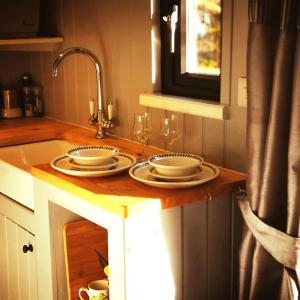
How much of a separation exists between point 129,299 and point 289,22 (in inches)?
36.4

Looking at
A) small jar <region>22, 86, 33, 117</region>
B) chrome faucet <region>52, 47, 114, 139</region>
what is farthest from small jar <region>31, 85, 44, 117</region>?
chrome faucet <region>52, 47, 114, 139</region>

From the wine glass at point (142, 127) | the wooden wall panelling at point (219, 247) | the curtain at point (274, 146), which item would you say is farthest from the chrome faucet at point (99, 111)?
the curtain at point (274, 146)

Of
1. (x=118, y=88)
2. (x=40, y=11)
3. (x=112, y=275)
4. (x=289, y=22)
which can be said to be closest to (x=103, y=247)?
(x=112, y=275)

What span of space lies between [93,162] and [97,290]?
45 cm

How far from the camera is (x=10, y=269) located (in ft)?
8.27

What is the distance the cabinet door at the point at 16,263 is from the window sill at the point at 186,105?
722 mm

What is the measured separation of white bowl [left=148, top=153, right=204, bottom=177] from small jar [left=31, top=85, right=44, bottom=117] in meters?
1.42

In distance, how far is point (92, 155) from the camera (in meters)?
2.16

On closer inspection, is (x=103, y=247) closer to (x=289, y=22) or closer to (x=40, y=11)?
(x=289, y=22)

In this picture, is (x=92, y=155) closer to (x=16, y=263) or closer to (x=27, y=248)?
(x=27, y=248)

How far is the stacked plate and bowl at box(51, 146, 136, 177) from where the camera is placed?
1.98 meters

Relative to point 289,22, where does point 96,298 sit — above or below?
below

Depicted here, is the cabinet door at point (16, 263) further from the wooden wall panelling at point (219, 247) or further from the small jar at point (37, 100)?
the small jar at point (37, 100)

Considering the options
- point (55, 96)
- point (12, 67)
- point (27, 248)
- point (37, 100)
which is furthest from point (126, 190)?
point (12, 67)
